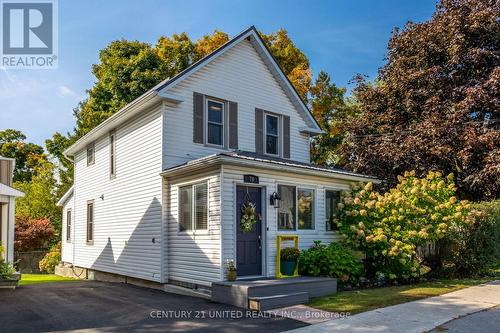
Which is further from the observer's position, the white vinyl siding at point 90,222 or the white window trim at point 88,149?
the white window trim at point 88,149

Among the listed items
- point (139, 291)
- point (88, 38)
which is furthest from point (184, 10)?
point (139, 291)

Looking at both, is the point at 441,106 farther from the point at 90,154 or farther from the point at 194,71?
the point at 90,154

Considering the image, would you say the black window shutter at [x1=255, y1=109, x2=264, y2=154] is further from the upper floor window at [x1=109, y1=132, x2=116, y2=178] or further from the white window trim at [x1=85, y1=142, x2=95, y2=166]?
the white window trim at [x1=85, y1=142, x2=95, y2=166]

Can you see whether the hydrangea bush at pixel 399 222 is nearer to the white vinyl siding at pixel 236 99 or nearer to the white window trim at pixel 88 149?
the white vinyl siding at pixel 236 99

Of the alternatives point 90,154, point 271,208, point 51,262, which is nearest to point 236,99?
point 271,208

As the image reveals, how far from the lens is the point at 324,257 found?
11.6 meters

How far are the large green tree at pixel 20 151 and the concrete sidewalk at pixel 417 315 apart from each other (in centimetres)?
4028

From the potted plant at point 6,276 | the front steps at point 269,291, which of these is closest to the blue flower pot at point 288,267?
the front steps at point 269,291

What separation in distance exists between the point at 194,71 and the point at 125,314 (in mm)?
7423

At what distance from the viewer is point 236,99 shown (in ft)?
46.9

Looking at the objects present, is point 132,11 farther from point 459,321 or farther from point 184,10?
point 459,321

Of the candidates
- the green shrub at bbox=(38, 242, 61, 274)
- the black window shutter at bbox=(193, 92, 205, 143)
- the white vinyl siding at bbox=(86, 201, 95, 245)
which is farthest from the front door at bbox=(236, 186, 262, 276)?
the green shrub at bbox=(38, 242, 61, 274)

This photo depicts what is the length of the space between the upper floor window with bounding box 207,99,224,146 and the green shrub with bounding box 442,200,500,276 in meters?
7.68

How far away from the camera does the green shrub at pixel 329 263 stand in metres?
11.5
